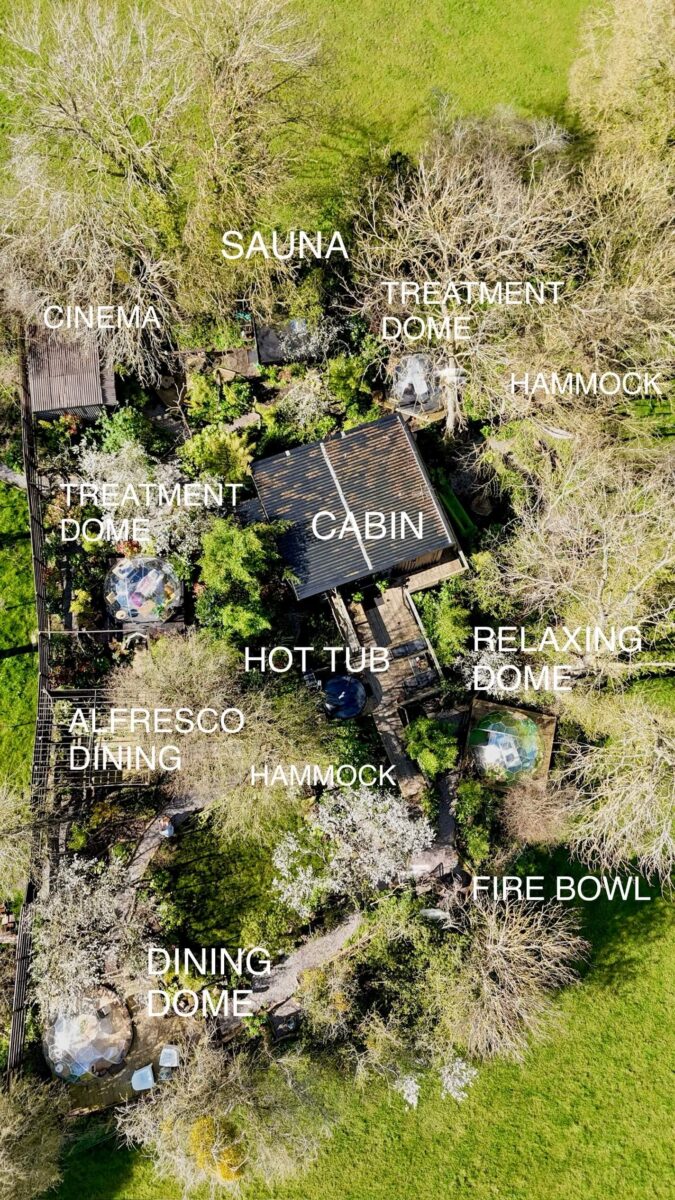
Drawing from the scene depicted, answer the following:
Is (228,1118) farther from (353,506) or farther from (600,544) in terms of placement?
(600,544)

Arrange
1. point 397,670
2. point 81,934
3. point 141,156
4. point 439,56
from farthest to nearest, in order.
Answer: point 439,56
point 397,670
point 81,934
point 141,156

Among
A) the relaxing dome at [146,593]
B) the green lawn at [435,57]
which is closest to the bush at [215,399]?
the relaxing dome at [146,593]

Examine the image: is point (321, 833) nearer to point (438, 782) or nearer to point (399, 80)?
point (438, 782)

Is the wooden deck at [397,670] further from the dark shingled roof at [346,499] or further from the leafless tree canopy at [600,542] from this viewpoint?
the leafless tree canopy at [600,542]

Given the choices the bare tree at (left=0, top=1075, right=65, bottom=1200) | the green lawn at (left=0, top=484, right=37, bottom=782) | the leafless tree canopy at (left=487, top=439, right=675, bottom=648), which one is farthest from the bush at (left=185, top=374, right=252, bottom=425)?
the bare tree at (left=0, top=1075, right=65, bottom=1200)

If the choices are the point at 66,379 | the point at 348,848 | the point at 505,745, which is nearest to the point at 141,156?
the point at 66,379

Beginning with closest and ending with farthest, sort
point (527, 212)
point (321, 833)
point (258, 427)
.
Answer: point (527, 212) < point (321, 833) < point (258, 427)

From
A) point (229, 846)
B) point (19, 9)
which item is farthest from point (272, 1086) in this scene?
point (19, 9)
